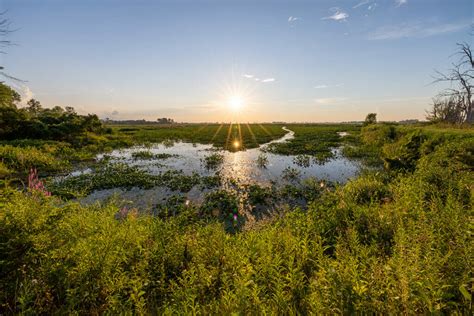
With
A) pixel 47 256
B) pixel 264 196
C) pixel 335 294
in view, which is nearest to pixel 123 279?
pixel 47 256

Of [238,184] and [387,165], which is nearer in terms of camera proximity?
[238,184]

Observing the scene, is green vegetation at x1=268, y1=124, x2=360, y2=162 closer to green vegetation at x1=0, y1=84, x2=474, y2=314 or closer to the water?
the water

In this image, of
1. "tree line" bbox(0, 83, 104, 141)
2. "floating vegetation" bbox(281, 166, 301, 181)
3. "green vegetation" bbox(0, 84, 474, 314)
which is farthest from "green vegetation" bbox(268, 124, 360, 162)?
"tree line" bbox(0, 83, 104, 141)

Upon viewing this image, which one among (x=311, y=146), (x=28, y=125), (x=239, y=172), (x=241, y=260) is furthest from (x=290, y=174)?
(x=28, y=125)

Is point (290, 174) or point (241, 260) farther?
point (290, 174)

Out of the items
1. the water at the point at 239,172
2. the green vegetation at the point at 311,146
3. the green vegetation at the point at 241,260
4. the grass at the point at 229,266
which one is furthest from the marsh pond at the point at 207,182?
the green vegetation at the point at 311,146

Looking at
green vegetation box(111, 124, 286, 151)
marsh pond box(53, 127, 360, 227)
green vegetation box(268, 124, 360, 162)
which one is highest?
green vegetation box(111, 124, 286, 151)

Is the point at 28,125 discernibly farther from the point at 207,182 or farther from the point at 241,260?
the point at 241,260

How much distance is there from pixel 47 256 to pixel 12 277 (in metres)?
0.48

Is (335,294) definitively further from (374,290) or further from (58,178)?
(58,178)

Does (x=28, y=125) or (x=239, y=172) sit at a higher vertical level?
(x=28, y=125)

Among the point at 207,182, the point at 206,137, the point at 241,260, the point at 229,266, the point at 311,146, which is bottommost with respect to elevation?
the point at 207,182

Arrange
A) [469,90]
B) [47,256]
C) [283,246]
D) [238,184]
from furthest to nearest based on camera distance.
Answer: [469,90]
[238,184]
[283,246]
[47,256]

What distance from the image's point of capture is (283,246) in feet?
17.8
